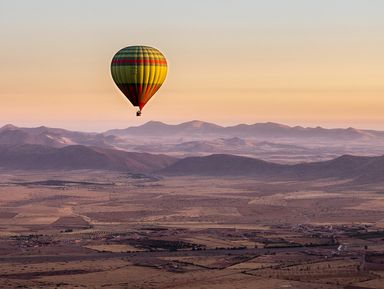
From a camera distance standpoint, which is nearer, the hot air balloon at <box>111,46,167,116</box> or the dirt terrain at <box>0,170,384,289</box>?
the dirt terrain at <box>0,170,384,289</box>

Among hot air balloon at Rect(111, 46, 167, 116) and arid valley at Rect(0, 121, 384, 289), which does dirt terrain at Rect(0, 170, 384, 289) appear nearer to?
arid valley at Rect(0, 121, 384, 289)

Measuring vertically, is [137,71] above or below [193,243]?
above

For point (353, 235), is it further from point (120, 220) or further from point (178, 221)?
point (120, 220)

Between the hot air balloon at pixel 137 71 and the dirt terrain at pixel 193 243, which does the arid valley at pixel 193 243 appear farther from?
the hot air balloon at pixel 137 71

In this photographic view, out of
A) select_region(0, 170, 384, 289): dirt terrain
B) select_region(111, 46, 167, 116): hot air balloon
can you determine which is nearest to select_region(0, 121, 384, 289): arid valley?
select_region(0, 170, 384, 289): dirt terrain

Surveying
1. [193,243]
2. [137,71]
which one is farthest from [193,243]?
[137,71]

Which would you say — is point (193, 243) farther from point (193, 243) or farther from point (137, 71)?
point (137, 71)
